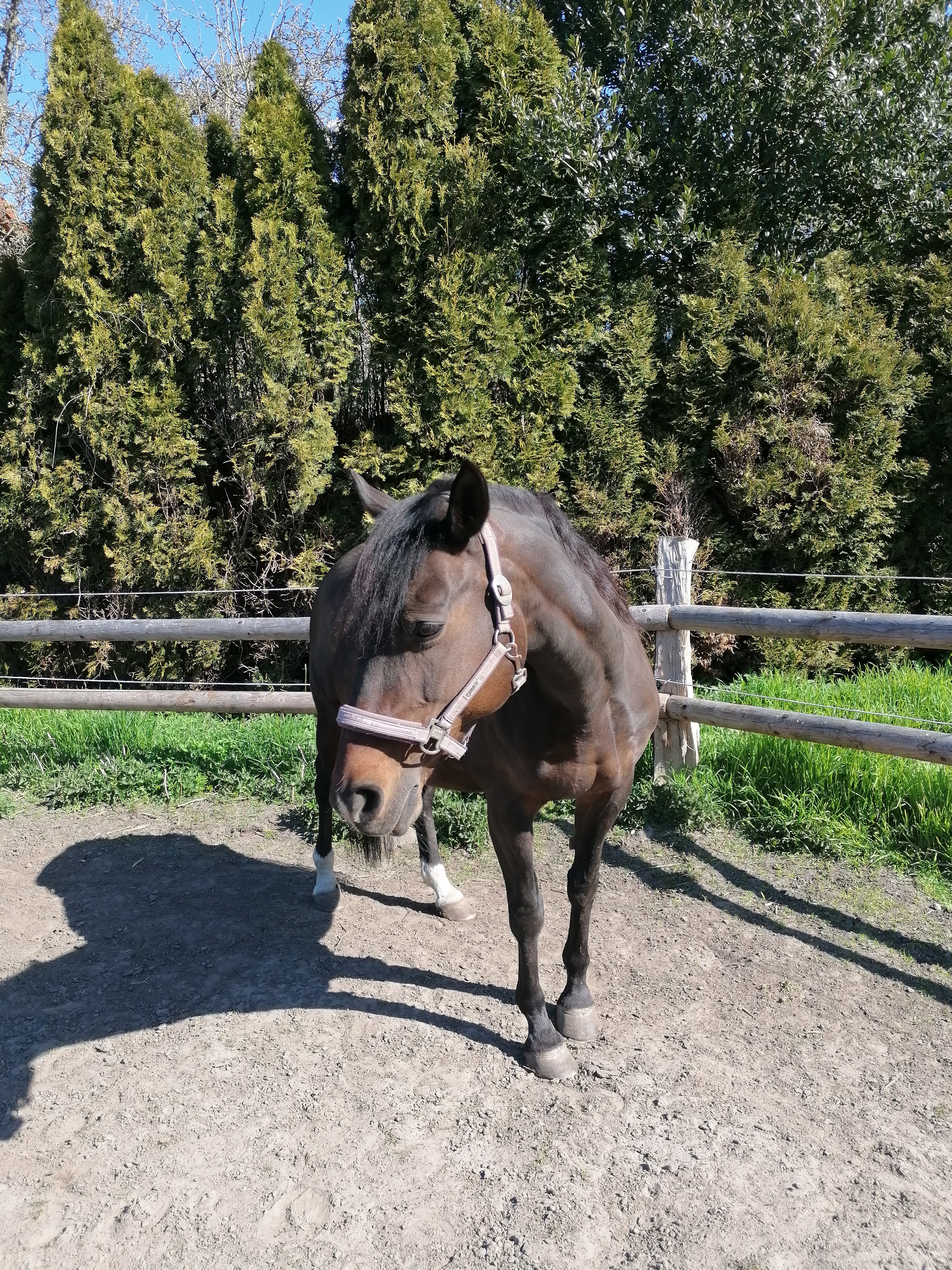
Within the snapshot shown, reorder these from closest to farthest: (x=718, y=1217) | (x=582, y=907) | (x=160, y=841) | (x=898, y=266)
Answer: (x=718, y=1217) → (x=582, y=907) → (x=160, y=841) → (x=898, y=266)

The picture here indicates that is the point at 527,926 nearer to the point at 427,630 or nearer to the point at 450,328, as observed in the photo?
the point at 427,630

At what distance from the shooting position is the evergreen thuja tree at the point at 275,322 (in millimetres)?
5742

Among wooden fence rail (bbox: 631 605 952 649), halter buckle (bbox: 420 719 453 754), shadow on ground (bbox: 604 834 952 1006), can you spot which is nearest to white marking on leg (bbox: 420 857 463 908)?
shadow on ground (bbox: 604 834 952 1006)

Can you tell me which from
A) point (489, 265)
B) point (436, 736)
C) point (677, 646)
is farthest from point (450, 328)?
point (436, 736)

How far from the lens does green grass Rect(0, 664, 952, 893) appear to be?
400 centimetres

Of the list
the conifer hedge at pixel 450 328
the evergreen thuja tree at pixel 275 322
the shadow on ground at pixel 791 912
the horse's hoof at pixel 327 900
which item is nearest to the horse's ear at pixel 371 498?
the horse's hoof at pixel 327 900

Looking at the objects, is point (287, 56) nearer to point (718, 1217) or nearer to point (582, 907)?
point (582, 907)

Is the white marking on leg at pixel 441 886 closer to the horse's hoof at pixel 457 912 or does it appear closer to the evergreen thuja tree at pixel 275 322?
the horse's hoof at pixel 457 912

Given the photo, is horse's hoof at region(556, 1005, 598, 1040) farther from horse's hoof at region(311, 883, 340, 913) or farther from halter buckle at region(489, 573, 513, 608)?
halter buckle at region(489, 573, 513, 608)

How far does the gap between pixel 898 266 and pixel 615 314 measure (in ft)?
8.11

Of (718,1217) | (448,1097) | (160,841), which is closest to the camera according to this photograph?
(718,1217)

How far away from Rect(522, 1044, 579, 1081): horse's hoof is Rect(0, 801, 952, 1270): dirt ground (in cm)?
4

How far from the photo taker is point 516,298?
19.8 ft

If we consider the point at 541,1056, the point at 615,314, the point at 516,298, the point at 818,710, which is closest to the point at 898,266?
the point at 615,314
